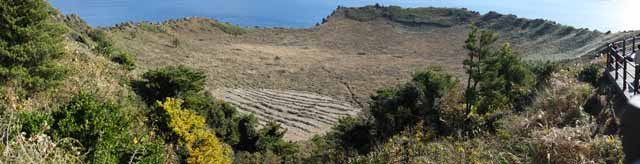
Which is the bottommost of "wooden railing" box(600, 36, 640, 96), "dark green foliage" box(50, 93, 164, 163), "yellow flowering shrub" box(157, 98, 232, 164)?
"yellow flowering shrub" box(157, 98, 232, 164)

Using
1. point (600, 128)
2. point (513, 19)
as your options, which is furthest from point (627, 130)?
point (513, 19)

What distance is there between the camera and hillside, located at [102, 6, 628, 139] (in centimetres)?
4816

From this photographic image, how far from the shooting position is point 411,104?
22.8m

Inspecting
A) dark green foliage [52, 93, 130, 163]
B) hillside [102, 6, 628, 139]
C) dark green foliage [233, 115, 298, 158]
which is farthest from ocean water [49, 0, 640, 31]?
dark green foliage [52, 93, 130, 163]

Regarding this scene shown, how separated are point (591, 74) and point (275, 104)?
29193 mm

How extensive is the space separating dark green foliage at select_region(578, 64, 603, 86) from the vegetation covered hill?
0.06 metres

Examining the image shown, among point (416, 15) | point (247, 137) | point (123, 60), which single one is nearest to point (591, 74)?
point (247, 137)

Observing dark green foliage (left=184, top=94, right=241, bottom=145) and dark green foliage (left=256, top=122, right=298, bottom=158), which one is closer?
dark green foliage (left=184, top=94, right=241, bottom=145)

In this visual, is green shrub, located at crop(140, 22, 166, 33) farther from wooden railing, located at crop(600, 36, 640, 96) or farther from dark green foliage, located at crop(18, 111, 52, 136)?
dark green foliage, located at crop(18, 111, 52, 136)

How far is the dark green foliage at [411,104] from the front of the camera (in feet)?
72.2

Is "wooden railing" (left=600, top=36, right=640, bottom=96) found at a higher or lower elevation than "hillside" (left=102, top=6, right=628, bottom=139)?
higher

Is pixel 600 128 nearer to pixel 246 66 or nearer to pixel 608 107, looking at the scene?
pixel 608 107

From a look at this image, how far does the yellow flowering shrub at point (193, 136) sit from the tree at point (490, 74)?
10447mm

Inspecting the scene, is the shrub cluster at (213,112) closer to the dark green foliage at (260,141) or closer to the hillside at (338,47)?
the dark green foliage at (260,141)
